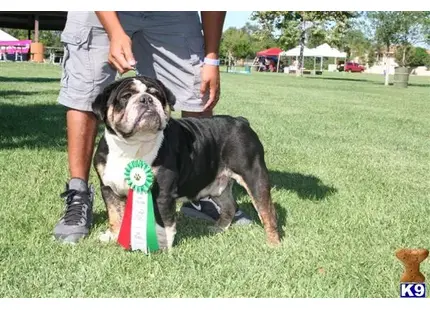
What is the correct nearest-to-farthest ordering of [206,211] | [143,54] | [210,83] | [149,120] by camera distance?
[149,120], [210,83], [143,54], [206,211]

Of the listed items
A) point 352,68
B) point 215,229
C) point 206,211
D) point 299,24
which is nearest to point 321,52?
point 299,24

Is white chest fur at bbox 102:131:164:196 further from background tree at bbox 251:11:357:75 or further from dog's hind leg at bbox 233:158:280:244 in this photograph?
background tree at bbox 251:11:357:75

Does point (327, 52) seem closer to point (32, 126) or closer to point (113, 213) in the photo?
point (32, 126)

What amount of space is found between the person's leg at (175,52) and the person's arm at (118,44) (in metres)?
0.49

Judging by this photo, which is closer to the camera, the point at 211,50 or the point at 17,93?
the point at 211,50

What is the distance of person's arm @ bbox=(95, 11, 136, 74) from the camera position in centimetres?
Answer: 380

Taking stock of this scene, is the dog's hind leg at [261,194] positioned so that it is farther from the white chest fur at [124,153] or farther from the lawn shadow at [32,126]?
the lawn shadow at [32,126]

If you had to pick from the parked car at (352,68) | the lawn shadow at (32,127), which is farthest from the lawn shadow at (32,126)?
the parked car at (352,68)

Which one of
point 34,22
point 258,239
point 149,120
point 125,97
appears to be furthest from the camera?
point 34,22

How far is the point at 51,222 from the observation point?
4371 mm

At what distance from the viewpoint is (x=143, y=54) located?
4.59 m

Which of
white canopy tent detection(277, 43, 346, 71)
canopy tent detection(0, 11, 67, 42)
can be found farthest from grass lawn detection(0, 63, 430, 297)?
white canopy tent detection(277, 43, 346, 71)

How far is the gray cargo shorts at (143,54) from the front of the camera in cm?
427

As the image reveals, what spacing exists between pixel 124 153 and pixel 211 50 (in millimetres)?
1166
